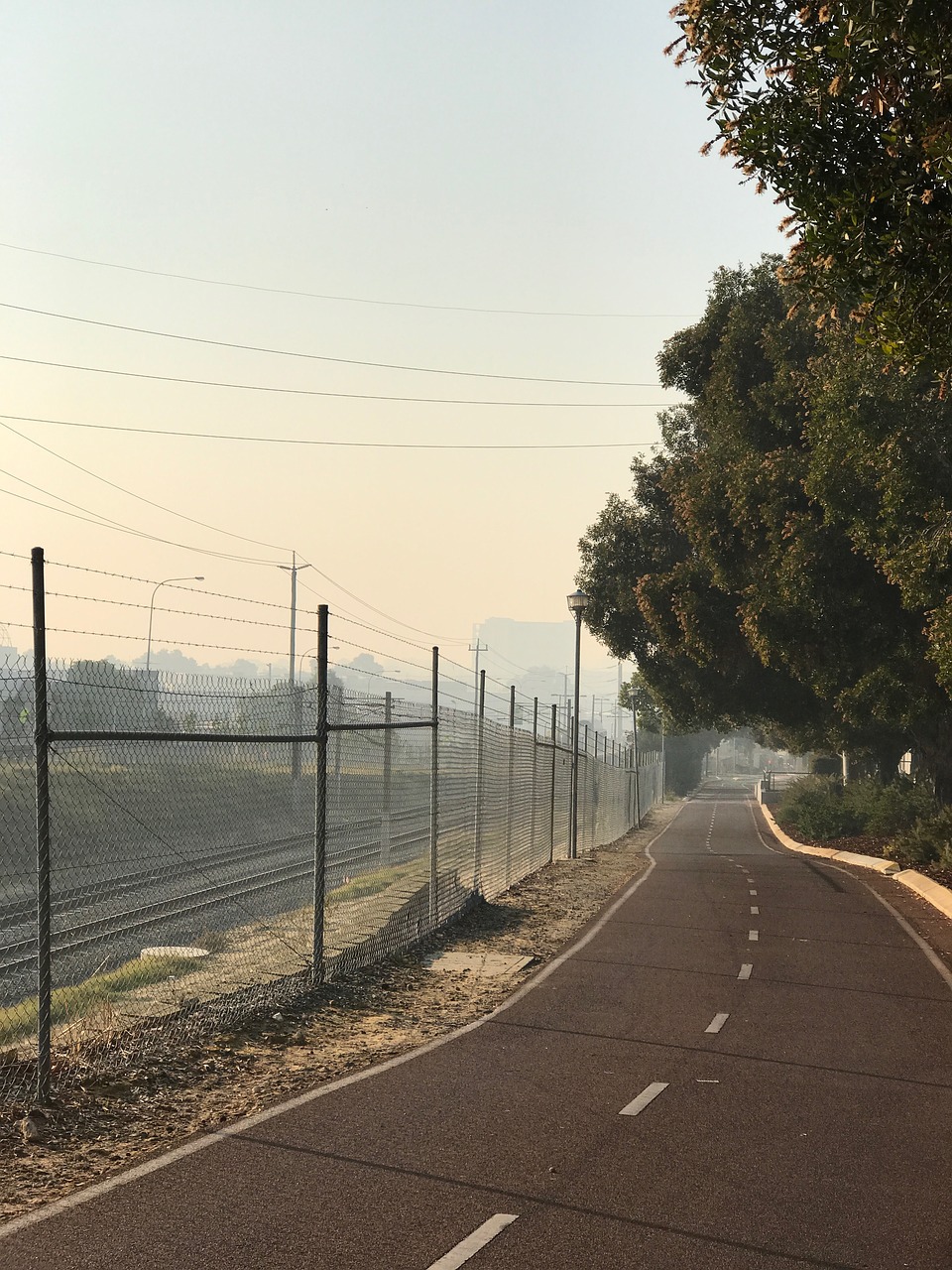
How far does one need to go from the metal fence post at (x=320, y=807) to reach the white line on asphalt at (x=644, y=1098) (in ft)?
12.2

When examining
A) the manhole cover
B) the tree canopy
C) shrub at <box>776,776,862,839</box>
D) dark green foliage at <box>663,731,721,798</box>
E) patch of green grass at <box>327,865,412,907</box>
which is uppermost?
the tree canopy

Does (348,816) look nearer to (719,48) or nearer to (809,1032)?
(809,1032)

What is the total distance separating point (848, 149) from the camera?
40.5 ft

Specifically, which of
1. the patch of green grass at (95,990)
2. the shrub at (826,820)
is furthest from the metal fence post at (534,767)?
the shrub at (826,820)

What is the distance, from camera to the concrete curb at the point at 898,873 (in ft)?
72.2

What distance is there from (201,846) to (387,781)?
15.3 feet

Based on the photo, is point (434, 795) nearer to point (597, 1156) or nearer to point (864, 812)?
point (597, 1156)

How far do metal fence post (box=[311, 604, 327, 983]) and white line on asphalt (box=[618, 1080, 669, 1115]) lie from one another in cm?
373

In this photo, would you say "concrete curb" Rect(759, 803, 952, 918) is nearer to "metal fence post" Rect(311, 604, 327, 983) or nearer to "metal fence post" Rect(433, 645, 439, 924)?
"metal fence post" Rect(433, 645, 439, 924)

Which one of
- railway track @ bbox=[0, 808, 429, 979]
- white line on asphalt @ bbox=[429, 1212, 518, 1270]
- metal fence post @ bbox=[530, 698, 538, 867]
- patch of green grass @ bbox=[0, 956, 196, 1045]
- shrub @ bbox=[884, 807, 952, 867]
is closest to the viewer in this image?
white line on asphalt @ bbox=[429, 1212, 518, 1270]

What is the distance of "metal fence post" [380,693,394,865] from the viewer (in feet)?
49.2

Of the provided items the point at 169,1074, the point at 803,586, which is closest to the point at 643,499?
the point at 803,586

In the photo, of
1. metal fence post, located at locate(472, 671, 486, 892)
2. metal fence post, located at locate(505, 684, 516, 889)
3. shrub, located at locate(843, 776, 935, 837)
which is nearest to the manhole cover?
metal fence post, located at locate(472, 671, 486, 892)

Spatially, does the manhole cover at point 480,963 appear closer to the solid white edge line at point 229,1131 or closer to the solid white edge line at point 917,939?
the solid white edge line at point 229,1131
